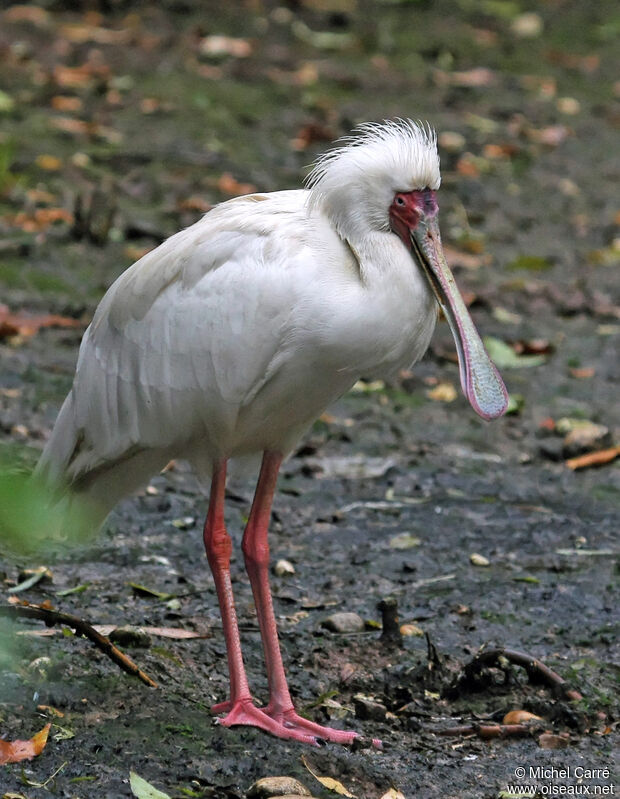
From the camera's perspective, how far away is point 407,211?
410 cm

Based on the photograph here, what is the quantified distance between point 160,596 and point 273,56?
27.9 feet

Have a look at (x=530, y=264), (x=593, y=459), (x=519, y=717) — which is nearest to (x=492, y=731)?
(x=519, y=717)

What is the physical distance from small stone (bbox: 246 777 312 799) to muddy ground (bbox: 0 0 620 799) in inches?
4.2

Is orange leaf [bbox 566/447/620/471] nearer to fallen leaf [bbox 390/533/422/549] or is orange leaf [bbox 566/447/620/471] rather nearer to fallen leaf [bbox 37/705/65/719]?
fallen leaf [bbox 390/533/422/549]

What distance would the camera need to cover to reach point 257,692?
450 centimetres

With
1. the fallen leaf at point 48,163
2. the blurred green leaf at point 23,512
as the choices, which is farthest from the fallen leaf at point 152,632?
the fallen leaf at point 48,163

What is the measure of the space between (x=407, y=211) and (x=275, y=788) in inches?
70.1

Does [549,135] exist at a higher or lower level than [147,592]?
lower

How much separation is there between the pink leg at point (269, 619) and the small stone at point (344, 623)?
398 millimetres

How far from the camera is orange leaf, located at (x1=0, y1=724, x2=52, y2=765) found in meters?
3.58

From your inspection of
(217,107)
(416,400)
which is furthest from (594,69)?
(416,400)

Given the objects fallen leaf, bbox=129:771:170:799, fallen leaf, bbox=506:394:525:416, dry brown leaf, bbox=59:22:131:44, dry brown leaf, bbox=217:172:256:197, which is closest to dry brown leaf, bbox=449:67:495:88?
dry brown leaf, bbox=59:22:131:44

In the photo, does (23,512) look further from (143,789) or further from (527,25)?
(527,25)

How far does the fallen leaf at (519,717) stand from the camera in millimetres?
4250
